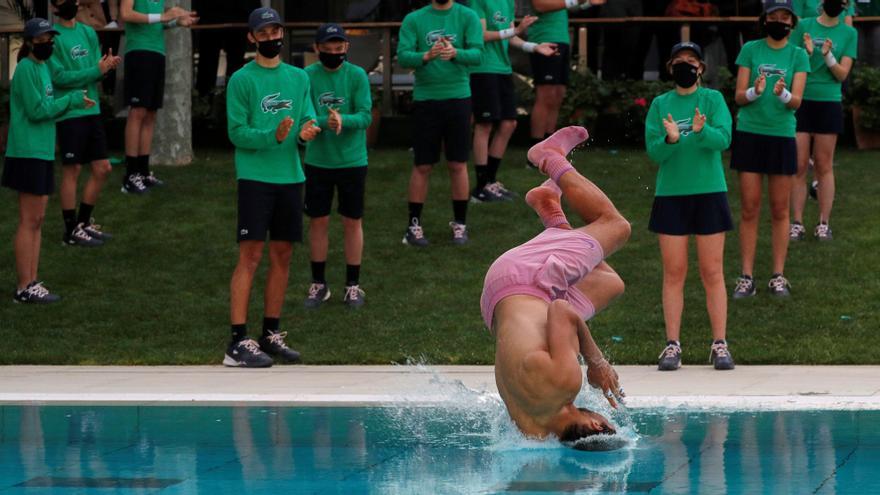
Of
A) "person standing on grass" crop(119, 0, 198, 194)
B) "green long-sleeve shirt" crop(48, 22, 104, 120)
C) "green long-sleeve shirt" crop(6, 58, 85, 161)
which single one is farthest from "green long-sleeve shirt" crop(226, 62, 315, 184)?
"person standing on grass" crop(119, 0, 198, 194)

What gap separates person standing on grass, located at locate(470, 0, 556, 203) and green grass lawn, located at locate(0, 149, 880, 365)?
0.54 m

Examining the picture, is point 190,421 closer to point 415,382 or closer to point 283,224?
point 415,382

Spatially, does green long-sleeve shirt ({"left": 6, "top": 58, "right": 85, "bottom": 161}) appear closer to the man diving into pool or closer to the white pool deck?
the white pool deck

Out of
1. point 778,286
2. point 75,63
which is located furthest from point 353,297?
point 75,63

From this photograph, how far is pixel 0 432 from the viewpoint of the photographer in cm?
847

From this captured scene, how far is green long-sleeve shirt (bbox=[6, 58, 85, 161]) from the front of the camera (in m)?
12.4

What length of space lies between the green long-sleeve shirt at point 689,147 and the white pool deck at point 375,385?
118 centimetres

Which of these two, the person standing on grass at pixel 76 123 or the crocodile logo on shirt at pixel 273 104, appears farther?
the person standing on grass at pixel 76 123

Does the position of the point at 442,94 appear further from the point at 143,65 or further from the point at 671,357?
the point at 671,357

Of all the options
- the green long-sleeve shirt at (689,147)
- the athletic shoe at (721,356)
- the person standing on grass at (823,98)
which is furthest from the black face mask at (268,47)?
the person standing on grass at (823,98)

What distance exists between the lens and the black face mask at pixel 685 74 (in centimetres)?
1049

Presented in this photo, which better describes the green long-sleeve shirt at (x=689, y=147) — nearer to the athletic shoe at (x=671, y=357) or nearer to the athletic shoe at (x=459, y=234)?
the athletic shoe at (x=671, y=357)

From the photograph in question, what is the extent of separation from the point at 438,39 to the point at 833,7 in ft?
10.7

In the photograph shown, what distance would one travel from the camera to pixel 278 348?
11.0 metres
